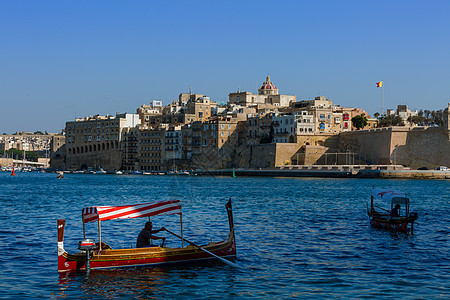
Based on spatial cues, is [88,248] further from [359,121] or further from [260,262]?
[359,121]

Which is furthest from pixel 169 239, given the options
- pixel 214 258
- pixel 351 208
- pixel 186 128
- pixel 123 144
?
pixel 123 144

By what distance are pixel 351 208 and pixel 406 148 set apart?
46.7 metres

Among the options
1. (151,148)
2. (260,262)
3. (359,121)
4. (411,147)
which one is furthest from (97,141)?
(260,262)

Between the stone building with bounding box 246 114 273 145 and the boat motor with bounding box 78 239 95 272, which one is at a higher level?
the stone building with bounding box 246 114 273 145

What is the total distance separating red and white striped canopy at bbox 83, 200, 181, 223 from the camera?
15.6 metres

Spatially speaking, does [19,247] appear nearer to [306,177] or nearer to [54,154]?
Result: [306,177]

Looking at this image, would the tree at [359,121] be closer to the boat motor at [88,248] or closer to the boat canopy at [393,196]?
the boat canopy at [393,196]

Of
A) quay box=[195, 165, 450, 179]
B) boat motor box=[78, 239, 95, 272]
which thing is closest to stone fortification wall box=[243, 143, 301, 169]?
quay box=[195, 165, 450, 179]

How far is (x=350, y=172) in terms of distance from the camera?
7506 cm

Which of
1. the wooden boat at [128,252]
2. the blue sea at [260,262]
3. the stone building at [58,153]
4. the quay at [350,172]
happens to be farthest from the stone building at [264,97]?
the wooden boat at [128,252]

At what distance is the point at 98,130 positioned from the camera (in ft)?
384

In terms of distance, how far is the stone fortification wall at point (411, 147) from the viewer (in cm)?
7469

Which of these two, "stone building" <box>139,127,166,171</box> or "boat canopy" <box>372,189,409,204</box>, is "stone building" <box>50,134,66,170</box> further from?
"boat canopy" <box>372,189,409,204</box>

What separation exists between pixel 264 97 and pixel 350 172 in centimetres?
4545
